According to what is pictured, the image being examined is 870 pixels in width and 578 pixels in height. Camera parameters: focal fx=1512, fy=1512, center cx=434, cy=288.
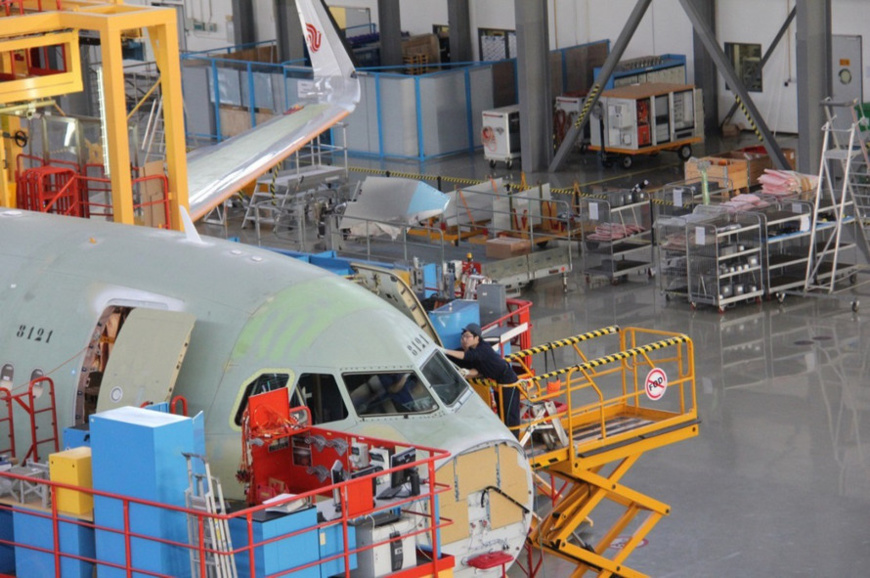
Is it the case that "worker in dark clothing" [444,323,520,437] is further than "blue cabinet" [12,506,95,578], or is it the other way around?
"worker in dark clothing" [444,323,520,437]

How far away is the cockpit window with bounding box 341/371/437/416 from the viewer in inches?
631

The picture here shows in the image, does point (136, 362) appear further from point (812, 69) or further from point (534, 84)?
point (534, 84)

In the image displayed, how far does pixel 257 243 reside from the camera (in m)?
41.1

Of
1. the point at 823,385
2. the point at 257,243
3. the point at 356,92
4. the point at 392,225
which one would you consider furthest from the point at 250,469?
the point at 257,243

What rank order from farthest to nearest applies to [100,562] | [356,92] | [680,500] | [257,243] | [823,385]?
[257,243]
[356,92]
[823,385]
[680,500]
[100,562]

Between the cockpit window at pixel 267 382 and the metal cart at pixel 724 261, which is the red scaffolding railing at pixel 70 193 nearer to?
the cockpit window at pixel 267 382

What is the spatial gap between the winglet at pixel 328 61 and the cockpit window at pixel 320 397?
Result: 18255 mm

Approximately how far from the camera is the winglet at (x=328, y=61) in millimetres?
33406

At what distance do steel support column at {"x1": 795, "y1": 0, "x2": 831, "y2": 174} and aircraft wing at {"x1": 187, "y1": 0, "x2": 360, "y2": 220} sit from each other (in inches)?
482

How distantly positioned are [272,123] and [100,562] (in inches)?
816

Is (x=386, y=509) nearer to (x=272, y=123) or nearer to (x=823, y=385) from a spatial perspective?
(x=823, y=385)

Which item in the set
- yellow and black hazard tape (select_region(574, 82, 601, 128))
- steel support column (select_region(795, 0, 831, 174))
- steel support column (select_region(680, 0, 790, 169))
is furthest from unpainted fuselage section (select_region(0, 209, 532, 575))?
yellow and black hazard tape (select_region(574, 82, 601, 128))

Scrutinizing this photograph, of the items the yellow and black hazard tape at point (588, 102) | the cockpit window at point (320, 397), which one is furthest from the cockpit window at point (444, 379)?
the yellow and black hazard tape at point (588, 102)

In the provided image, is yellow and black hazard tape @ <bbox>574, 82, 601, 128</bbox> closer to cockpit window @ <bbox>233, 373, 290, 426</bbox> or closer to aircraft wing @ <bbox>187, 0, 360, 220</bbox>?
aircraft wing @ <bbox>187, 0, 360, 220</bbox>
